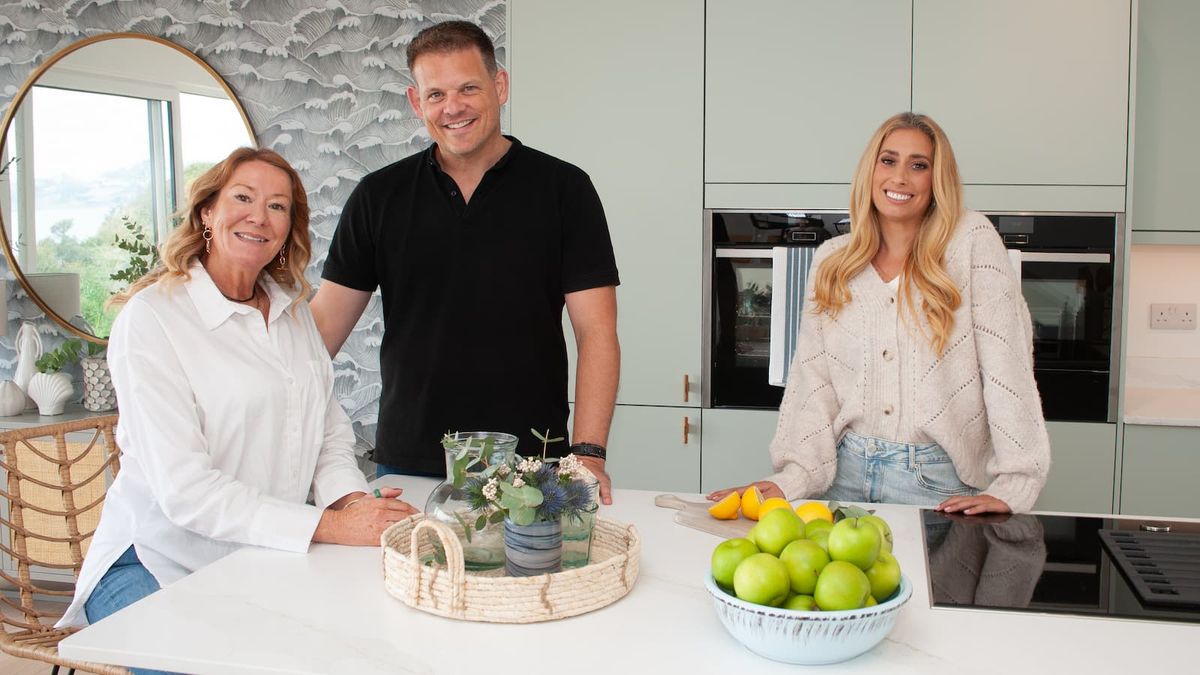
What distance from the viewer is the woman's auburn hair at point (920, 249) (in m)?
2.04

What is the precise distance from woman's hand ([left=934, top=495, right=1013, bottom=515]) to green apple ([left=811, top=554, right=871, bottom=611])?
2.40ft

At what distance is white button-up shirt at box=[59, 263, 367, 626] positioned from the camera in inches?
63.8

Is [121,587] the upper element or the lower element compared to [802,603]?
lower

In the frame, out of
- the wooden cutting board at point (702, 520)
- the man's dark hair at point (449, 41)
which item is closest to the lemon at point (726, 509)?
the wooden cutting board at point (702, 520)

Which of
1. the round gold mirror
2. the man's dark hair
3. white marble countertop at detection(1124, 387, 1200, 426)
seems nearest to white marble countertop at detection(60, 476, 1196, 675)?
the man's dark hair

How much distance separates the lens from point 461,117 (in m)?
2.12

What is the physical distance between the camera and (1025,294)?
317cm

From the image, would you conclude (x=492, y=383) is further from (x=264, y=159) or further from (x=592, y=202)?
(x=264, y=159)

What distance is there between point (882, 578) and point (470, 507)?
523mm

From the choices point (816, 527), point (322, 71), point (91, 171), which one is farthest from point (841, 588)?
point (91, 171)

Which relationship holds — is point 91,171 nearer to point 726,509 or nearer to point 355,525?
point 355,525

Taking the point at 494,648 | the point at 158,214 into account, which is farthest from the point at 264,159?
the point at 158,214

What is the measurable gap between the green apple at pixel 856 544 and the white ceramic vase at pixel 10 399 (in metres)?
3.70

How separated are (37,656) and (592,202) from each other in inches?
56.2
